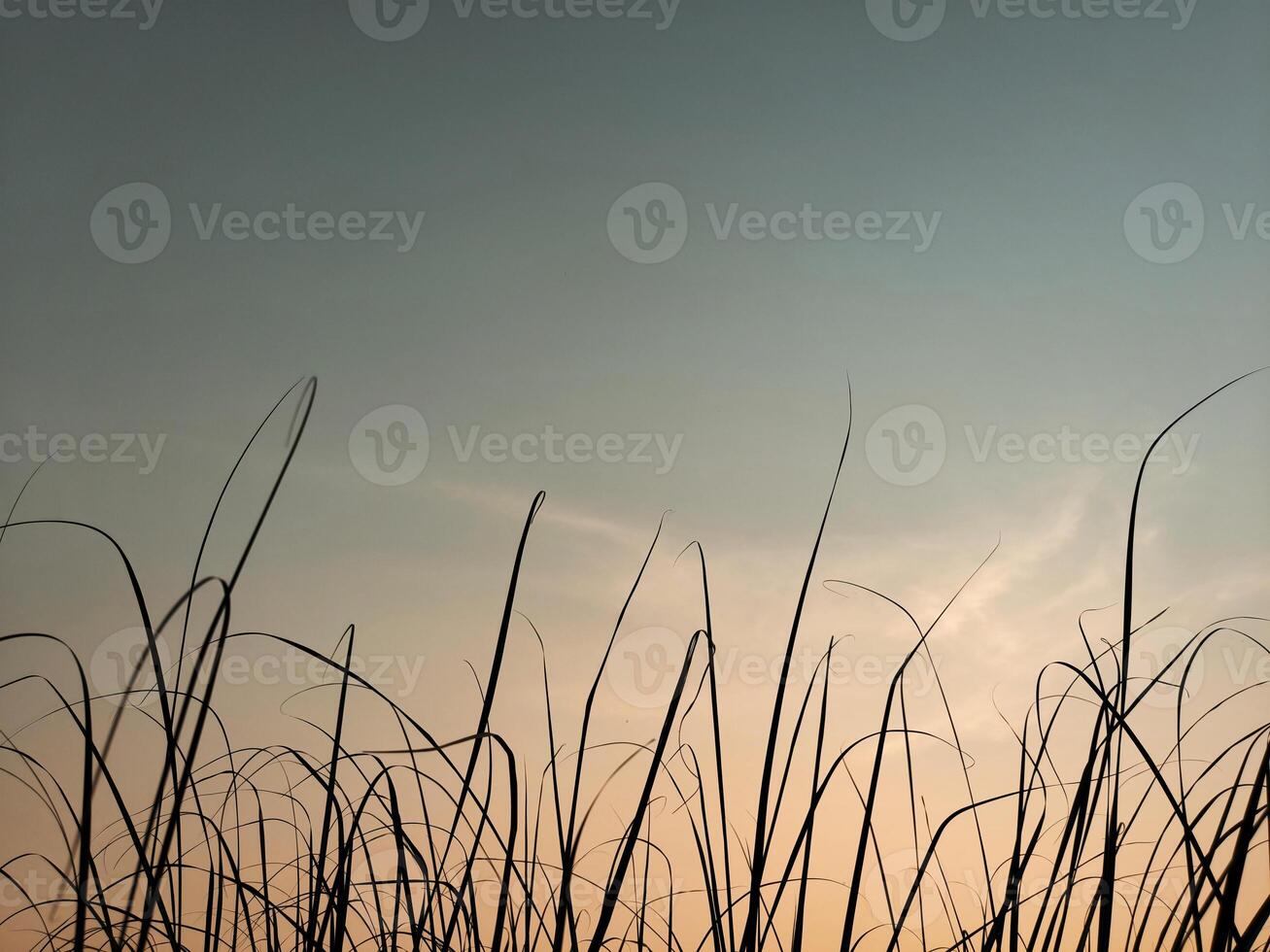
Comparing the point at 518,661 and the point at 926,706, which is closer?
the point at 518,661

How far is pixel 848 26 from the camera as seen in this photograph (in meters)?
4.51

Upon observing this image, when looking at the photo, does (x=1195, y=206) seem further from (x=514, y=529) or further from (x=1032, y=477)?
(x=514, y=529)

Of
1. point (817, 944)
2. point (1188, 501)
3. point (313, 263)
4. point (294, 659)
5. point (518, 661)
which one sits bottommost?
point (817, 944)

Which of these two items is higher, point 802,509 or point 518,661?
point 802,509

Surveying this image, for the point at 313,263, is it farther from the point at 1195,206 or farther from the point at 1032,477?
the point at 1195,206

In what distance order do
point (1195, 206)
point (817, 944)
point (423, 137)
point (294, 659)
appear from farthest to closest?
point (423, 137), point (1195, 206), point (294, 659), point (817, 944)

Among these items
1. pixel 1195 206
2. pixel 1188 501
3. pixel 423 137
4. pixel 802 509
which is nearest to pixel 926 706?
pixel 802 509

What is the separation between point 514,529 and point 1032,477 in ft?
8.68

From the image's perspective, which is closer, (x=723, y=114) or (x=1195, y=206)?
(x=1195, y=206)

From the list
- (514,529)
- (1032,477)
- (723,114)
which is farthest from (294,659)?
(1032,477)

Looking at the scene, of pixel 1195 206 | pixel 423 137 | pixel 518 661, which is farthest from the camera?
pixel 423 137

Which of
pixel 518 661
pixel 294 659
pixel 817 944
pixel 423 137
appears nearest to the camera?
pixel 817 944

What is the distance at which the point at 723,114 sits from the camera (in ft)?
15.5

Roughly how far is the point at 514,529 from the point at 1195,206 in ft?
11.3
